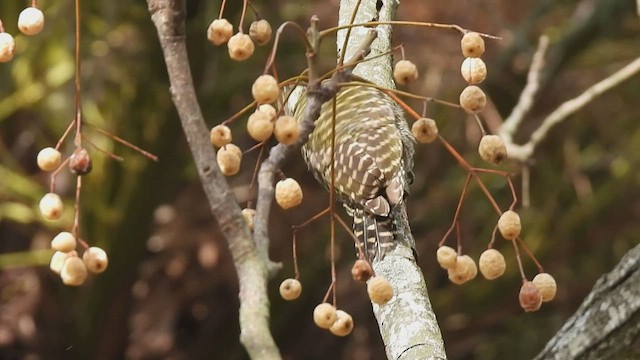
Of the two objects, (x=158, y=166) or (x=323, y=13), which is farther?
(x=323, y=13)

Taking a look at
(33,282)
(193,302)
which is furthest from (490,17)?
(33,282)

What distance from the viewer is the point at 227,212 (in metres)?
1.00

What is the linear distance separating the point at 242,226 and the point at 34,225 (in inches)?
159

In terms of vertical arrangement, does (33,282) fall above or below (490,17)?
below

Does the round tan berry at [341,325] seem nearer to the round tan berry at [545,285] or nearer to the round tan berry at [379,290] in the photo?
the round tan berry at [379,290]

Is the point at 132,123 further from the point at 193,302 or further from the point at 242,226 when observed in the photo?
the point at 242,226

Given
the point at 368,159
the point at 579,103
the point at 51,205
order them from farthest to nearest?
the point at 579,103 < the point at 368,159 < the point at 51,205

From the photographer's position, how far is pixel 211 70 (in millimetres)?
4242

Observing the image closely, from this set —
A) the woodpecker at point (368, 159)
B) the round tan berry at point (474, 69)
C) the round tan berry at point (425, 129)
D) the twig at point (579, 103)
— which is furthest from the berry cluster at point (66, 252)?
the twig at point (579, 103)

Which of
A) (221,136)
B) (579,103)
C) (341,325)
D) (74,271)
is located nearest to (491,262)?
(341,325)

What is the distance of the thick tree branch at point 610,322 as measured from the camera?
1.76m

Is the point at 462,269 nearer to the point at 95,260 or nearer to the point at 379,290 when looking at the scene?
the point at 379,290

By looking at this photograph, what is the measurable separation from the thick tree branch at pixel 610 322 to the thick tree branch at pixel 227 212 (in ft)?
3.02

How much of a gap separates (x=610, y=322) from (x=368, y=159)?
105 cm
